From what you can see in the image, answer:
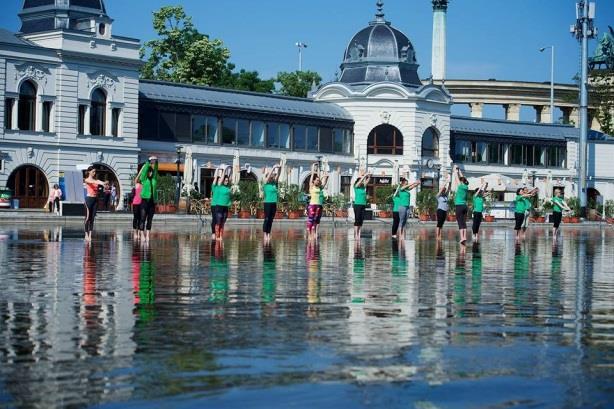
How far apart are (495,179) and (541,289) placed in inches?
2468

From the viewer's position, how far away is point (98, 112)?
233 feet

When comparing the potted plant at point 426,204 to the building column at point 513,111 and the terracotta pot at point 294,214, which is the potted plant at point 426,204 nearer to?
the terracotta pot at point 294,214

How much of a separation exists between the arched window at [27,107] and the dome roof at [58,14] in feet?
16.2

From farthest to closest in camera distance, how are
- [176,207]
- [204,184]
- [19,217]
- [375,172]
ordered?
[375,172], [204,184], [176,207], [19,217]

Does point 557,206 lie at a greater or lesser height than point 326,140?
lesser

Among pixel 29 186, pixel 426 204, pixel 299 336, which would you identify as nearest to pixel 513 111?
pixel 426 204

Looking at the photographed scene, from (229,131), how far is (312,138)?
26.9 feet

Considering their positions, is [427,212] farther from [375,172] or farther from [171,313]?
[171,313]

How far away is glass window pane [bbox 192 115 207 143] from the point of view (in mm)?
77281

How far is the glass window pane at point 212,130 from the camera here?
78.5m

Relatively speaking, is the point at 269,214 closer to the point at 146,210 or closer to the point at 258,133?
the point at 146,210

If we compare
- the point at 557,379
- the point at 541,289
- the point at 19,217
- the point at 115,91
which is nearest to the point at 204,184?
the point at 115,91

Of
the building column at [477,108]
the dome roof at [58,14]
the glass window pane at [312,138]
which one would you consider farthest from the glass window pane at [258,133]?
the building column at [477,108]

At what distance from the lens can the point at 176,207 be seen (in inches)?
2347
